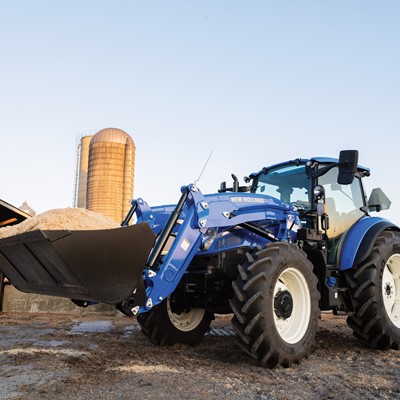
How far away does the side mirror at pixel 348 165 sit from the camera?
500 centimetres

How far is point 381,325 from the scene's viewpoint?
5402 mm

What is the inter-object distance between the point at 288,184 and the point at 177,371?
9.58 ft

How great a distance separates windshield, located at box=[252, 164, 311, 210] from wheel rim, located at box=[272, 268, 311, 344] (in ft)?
4.18

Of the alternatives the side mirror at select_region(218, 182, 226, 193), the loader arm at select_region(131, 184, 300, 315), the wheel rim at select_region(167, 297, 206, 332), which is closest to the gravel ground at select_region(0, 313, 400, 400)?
the wheel rim at select_region(167, 297, 206, 332)

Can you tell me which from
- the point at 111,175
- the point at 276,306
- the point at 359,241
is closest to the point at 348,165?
the point at 359,241

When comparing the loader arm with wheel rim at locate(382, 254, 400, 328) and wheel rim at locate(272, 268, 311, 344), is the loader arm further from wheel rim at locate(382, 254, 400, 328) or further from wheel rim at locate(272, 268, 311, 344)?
wheel rim at locate(382, 254, 400, 328)

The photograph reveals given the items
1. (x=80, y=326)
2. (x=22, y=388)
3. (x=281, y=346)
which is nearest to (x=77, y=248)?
(x=22, y=388)

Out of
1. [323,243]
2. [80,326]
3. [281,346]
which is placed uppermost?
[323,243]

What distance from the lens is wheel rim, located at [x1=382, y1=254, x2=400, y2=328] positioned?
19.1 feet

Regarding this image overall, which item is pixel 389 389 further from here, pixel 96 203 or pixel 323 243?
pixel 96 203

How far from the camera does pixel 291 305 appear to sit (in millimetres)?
4609

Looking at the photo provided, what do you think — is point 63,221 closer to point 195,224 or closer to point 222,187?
point 222,187

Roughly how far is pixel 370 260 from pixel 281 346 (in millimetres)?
1859

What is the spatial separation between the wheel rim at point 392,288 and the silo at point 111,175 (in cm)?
1645
